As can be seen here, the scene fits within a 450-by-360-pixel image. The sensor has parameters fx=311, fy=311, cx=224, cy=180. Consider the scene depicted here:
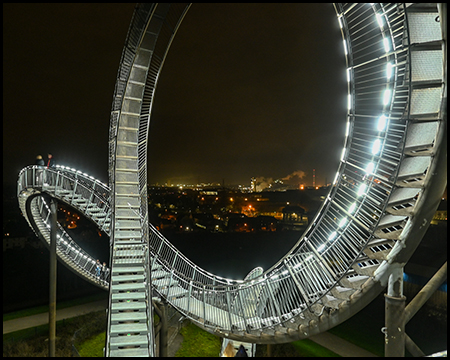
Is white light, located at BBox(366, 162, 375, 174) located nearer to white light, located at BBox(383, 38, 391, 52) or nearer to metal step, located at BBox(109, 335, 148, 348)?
white light, located at BBox(383, 38, 391, 52)

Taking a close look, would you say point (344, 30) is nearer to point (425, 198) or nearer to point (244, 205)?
point (425, 198)

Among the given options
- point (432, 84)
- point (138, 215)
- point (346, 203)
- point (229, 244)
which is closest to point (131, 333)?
point (138, 215)

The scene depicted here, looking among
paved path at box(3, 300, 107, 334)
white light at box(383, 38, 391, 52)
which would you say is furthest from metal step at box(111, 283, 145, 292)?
paved path at box(3, 300, 107, 334)

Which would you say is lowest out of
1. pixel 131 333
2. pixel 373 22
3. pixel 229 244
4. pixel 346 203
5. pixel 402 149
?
pixel 229 244

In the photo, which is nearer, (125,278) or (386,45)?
(386,45)

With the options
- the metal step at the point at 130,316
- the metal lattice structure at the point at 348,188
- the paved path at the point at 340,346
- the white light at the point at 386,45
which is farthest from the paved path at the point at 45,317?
the white light at the point at 386,45

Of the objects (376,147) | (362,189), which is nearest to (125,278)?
(362,189)

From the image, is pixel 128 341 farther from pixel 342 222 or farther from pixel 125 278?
pixel 342 222

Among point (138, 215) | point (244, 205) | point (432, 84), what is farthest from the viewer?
point (244, 205)
